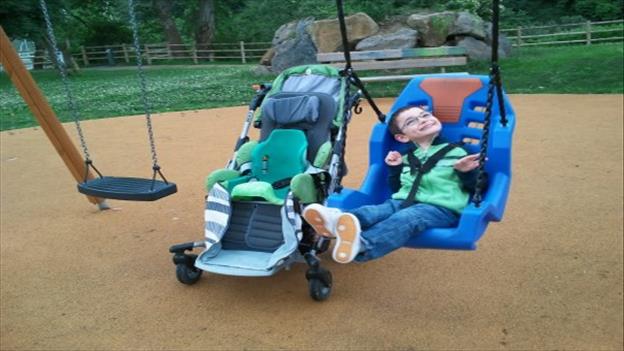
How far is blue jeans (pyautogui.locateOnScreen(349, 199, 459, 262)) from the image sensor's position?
8.37 feet

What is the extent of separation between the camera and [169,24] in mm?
26109

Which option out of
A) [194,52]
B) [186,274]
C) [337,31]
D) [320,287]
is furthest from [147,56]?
[320,287]

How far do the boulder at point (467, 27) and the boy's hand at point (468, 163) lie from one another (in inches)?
401

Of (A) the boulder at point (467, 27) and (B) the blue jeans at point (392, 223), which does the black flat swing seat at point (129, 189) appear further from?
(A) the boulder at point (467, 27)

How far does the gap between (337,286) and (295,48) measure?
452 inches

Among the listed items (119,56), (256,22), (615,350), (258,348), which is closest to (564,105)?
(615,350)

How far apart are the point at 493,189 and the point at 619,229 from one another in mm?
1644

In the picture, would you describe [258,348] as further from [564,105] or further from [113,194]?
[564,105]

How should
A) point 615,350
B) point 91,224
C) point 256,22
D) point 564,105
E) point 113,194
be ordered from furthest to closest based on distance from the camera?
point 256,22, point 564,105, point 91,224, point 113,194, point 615,350

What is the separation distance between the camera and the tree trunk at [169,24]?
25.5m

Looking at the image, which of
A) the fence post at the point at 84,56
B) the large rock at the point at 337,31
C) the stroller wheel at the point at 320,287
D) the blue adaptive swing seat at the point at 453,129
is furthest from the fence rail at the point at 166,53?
the stroller wheel at the point at 320,287

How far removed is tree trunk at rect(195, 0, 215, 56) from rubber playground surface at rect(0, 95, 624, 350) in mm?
21677

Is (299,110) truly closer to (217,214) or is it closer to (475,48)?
(217,214)

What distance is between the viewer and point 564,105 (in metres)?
8.48
